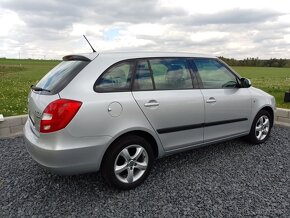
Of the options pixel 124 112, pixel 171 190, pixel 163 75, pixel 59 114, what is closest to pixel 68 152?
pixel 59 114

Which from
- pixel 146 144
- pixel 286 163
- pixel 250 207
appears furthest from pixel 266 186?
pixel 146 144

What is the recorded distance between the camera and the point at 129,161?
3518mm

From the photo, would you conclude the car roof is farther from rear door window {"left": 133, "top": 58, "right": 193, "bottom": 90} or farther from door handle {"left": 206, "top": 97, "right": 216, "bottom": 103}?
door handle {"left": 206, "top": 97, "right": 216, "bottom": 103}

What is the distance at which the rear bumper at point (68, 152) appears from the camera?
3.06m

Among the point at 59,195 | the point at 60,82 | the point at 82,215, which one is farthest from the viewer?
the point at 59,195

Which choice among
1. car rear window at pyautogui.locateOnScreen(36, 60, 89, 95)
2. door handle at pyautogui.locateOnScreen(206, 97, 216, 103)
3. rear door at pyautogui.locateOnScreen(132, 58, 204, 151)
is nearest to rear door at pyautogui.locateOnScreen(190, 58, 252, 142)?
door handle at pyautogui.locateOnScreen(206, 97, 216, 103)

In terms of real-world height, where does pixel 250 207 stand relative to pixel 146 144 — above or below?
below

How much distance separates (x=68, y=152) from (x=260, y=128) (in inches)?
144

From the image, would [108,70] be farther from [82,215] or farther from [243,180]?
[243,180]

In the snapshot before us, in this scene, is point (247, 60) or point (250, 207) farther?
point (247, 60)

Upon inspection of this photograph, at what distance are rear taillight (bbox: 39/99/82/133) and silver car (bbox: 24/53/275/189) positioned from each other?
1 centimetres

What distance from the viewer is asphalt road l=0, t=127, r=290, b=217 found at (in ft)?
10.3

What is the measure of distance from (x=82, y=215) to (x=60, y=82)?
1475 millimetres

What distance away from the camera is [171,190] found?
360 centimetres
